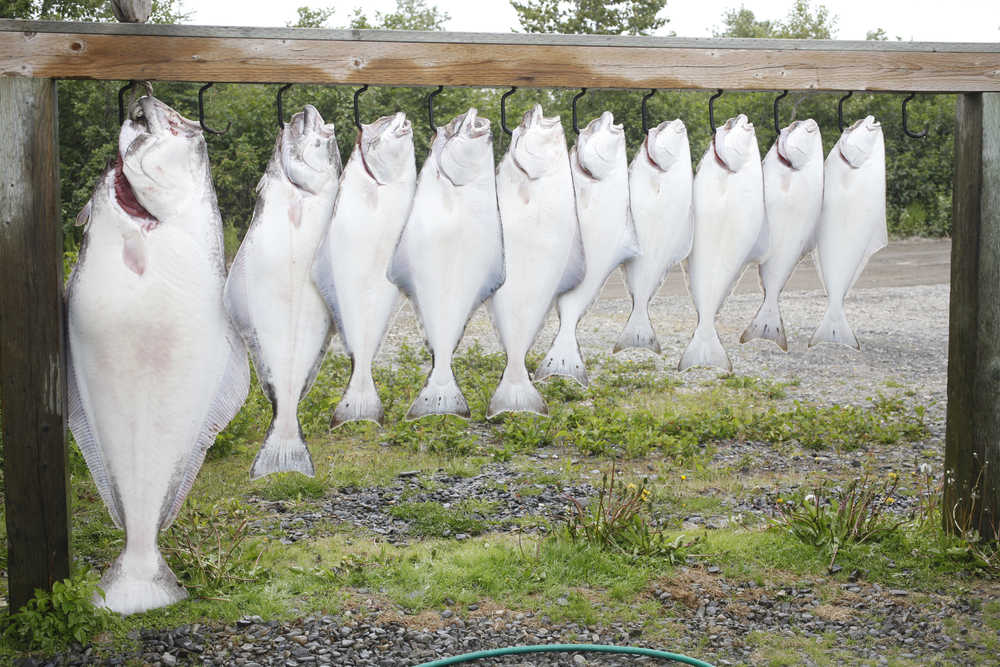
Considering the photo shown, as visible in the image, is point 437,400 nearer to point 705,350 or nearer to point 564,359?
point 564,359

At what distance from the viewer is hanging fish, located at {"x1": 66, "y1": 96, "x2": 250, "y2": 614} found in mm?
2500

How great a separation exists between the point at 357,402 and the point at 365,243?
0.44 meters

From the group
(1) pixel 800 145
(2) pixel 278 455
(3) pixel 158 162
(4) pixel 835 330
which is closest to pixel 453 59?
(3) pixel 158 162

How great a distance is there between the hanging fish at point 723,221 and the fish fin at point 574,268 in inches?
16.7

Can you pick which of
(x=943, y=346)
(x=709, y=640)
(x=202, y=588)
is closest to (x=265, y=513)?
(x=202, y=588)

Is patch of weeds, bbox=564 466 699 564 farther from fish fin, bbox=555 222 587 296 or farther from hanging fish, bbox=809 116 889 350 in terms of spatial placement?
fish fin, bbox=555 222 587 296

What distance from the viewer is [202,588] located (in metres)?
4.18

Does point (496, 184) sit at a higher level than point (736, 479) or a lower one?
Result: higher

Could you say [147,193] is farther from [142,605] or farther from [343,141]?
[343,141]

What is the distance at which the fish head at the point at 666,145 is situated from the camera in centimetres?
291

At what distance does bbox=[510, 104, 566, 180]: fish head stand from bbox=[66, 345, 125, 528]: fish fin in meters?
1.40

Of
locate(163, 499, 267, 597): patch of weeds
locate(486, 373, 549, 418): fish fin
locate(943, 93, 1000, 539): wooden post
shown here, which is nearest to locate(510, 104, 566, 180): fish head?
locate(486, 373, 549, 418): fish fin

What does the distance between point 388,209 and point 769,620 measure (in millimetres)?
2592

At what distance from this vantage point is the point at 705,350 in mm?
3057
